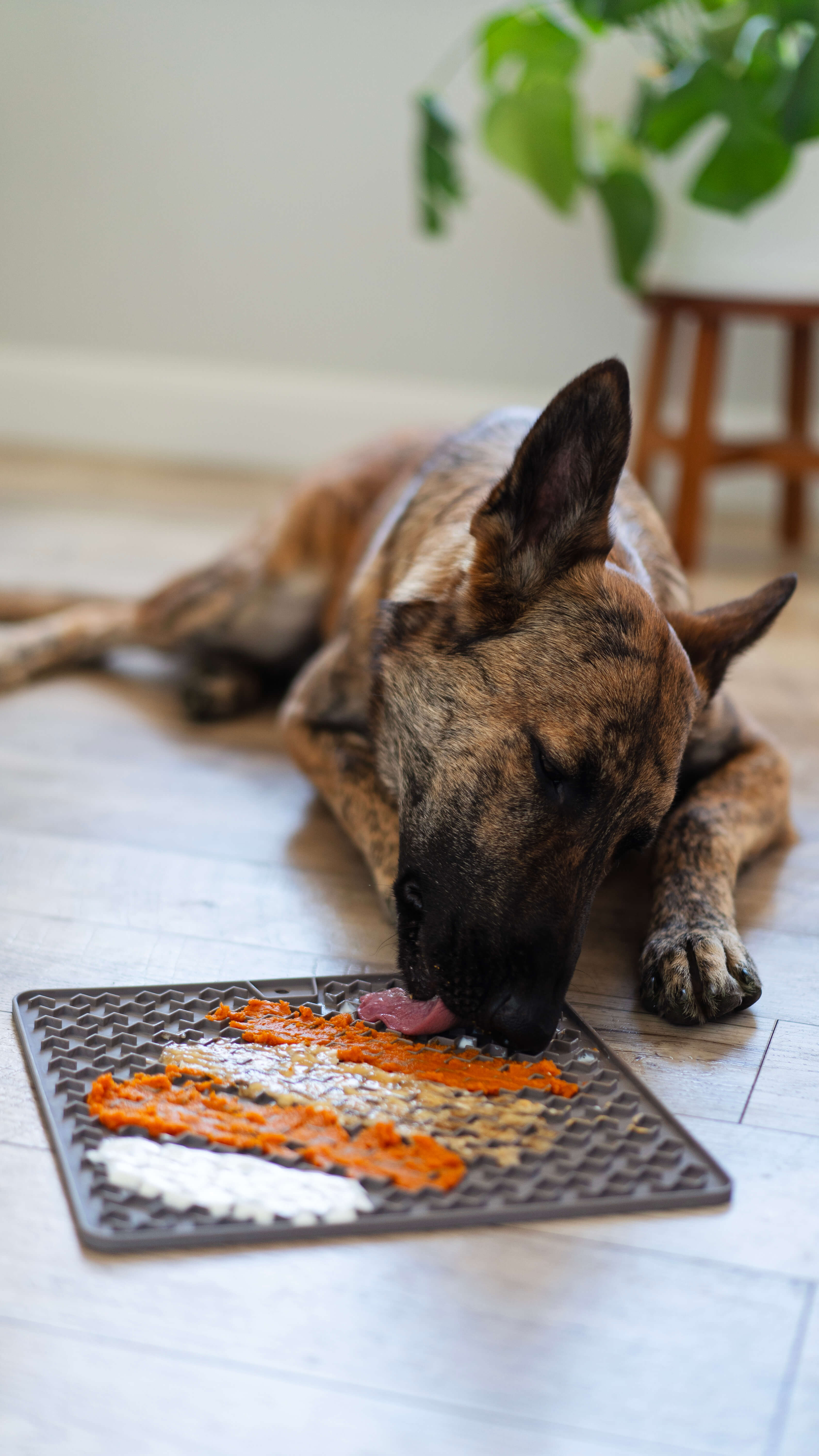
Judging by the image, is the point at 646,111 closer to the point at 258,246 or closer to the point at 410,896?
the point at 258,246

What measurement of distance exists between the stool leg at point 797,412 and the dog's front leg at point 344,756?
249 cm

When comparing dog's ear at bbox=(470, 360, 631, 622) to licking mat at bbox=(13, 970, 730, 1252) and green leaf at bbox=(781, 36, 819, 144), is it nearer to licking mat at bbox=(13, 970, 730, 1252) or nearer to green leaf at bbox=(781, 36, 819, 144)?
licking mat at bbox=(13, 970, 730, 1252)

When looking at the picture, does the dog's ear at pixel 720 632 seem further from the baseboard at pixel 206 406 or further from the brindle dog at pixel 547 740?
the baseboard at pixel 206 406

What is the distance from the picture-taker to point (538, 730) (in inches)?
57.9

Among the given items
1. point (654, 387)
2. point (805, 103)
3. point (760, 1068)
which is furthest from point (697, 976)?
point (654, 387)

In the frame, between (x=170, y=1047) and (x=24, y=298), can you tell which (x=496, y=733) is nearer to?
(x=170, y=1047)

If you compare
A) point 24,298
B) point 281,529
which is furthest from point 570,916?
point 24,298

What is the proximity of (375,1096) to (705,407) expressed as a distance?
9.89 feet

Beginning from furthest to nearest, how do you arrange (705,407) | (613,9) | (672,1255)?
(705,407) → (613,9) → (672,1255)

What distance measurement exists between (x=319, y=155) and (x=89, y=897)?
154 inches

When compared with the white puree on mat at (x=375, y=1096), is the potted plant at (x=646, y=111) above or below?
above

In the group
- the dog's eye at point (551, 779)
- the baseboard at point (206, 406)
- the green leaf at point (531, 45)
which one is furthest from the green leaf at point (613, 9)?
the dog's eye at point (551, 779)

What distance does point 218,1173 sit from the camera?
1.21 metres

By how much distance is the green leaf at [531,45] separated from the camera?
320cm
